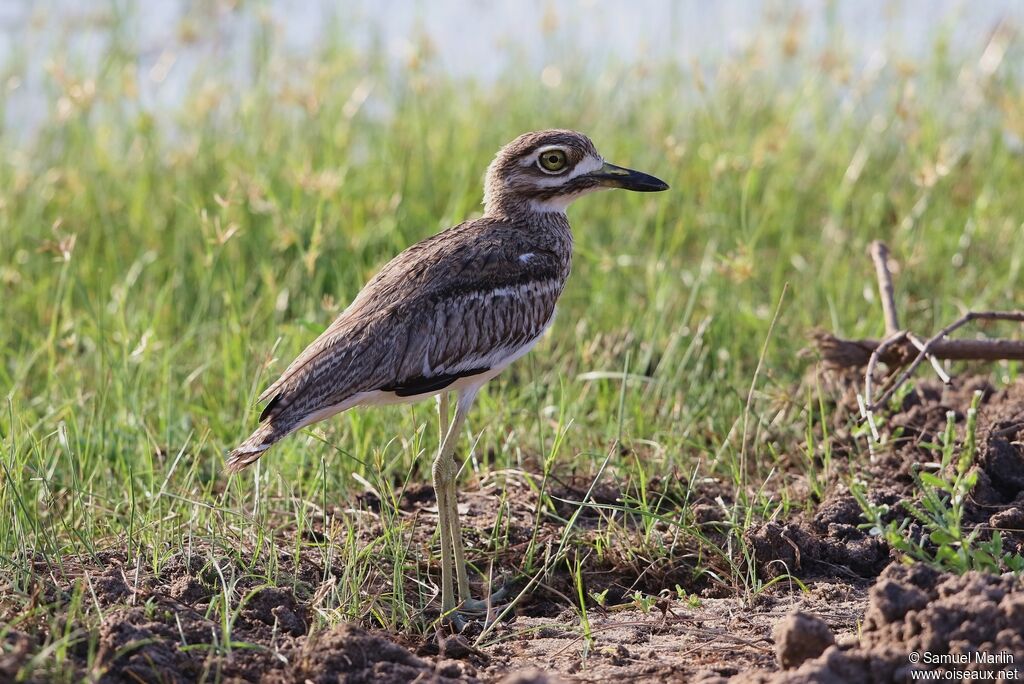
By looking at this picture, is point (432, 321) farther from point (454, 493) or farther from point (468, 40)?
point (468, 40)

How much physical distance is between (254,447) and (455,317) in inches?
31.8

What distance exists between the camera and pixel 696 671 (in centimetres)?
334

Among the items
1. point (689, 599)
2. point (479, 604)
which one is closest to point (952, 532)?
point (689, 599)

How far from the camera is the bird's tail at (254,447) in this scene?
12.3 feet

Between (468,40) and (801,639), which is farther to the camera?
(468,40)

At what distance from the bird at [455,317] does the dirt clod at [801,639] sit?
0.99 meters

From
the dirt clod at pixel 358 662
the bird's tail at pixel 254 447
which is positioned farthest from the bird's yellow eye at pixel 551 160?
the dirt clod at pixel 358 662

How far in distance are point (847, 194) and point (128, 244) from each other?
348 centimetres

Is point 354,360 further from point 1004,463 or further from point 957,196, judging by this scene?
point 957,196

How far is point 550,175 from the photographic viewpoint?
4.76m

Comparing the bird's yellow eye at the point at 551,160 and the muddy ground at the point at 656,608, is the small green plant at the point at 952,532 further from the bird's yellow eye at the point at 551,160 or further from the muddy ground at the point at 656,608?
the bird's yellow eye at the point at 551,160

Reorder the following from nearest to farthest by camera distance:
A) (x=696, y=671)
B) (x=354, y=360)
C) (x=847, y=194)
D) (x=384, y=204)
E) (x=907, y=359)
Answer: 1. (x=696, y=671)
2. (x=354, y=360)
3. (x=907, y=359)
4. (x=384, y=204)
5. (x=847, y=194)

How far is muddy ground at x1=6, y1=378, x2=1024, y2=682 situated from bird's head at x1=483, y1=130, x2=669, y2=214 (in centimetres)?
101

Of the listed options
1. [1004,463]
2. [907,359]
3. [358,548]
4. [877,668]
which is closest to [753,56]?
[907,359]
